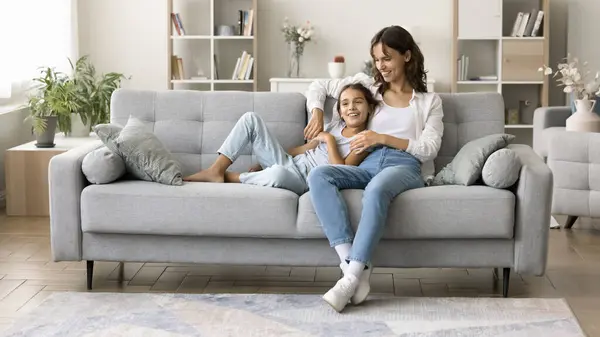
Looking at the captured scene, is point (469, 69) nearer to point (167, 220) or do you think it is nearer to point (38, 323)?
point (167, 220)

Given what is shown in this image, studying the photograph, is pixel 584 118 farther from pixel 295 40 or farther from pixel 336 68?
pixel 295 40

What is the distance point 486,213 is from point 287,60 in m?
3.99

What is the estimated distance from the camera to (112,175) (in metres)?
3.96

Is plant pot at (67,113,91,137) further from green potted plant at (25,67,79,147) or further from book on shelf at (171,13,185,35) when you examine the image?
book on shelf at (171,13,185,35)

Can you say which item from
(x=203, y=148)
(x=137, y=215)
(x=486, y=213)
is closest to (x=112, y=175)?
(x=137, y=215)

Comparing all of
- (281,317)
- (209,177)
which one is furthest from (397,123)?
(281,317)

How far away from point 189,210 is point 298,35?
3694mm

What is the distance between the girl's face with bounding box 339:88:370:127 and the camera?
4.21m

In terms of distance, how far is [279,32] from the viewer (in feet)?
24.6

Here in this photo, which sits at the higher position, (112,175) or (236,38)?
(236,38)

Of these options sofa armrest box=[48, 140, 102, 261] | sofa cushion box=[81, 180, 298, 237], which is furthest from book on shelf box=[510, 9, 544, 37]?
sofa armrest box=[48, 140, 102, 261]

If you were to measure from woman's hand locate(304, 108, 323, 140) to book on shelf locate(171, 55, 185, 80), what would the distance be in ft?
10.3

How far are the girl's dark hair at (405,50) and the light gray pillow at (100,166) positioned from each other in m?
1.23

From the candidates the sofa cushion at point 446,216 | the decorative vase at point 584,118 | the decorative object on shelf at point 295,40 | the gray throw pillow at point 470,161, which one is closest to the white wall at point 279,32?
the decorative object on shelf at point 295,40
